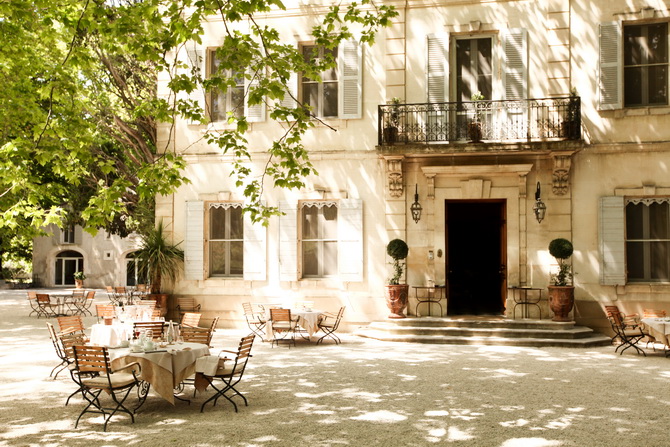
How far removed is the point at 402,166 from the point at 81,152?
6934 mm

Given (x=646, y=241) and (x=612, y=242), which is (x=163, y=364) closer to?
(x=612, y=242)

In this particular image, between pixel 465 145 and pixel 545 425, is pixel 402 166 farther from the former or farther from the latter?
pixel 545 425

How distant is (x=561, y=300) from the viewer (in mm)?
11641

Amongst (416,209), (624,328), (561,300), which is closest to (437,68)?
(416,209)

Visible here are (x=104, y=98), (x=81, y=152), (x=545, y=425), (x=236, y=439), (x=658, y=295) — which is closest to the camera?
(x=236, y=439)

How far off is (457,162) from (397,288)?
2928 millimetres

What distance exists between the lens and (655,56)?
1224 cm

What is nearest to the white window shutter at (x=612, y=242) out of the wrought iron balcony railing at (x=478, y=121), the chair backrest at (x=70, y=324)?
the wrought iron balcony railing at (x=478, y=121)

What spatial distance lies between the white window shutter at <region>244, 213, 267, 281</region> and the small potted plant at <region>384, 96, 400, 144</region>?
132 inches

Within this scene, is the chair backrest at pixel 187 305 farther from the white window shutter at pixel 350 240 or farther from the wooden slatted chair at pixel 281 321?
the white window shutter at pixel 350 240

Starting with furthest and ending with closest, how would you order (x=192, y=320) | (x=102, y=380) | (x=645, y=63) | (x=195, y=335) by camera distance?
(x=645, y=63) → (x=192, y=320) → (x=195, y=335) → (x=102, y=380)

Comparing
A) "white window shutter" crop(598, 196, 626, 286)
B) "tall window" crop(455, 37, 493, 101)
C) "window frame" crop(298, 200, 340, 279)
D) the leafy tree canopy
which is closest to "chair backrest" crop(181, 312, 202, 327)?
the leafy tree canopy

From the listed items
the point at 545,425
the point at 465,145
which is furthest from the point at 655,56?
the point at 545,425

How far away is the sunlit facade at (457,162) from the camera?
1207 centimetres
